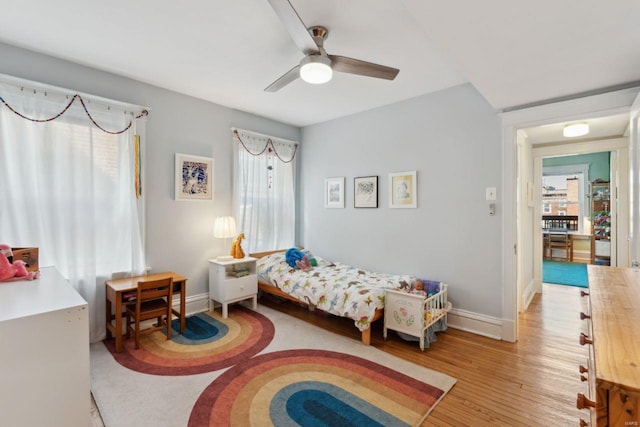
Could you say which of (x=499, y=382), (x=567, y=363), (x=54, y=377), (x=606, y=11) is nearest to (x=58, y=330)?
(x=54, y=377)

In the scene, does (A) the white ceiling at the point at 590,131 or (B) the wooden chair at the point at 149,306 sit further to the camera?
(A) the white ceiling at the point at 590,131

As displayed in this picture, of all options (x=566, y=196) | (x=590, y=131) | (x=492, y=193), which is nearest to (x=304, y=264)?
(x=492, y=193)

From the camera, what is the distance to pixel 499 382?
2.21 m

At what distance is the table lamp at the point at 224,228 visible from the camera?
3.59 m

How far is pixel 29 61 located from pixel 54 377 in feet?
8.67

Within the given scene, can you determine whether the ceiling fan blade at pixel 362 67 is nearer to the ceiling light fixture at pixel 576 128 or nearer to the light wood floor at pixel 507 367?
the light wood floor at pixel 507 367

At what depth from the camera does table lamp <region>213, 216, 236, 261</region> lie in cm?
359

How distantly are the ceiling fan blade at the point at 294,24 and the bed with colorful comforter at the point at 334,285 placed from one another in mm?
2178

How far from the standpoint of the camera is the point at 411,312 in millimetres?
2752

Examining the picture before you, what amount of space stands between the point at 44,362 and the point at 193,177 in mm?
2478

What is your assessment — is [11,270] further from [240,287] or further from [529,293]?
[529,293]

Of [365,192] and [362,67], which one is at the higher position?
[362,67]

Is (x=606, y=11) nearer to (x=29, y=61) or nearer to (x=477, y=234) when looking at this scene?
(x=477, y=234)

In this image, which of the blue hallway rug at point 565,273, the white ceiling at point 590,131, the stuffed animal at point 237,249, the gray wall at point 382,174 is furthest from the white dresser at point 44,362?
the blue hallway rug at point 565,273
